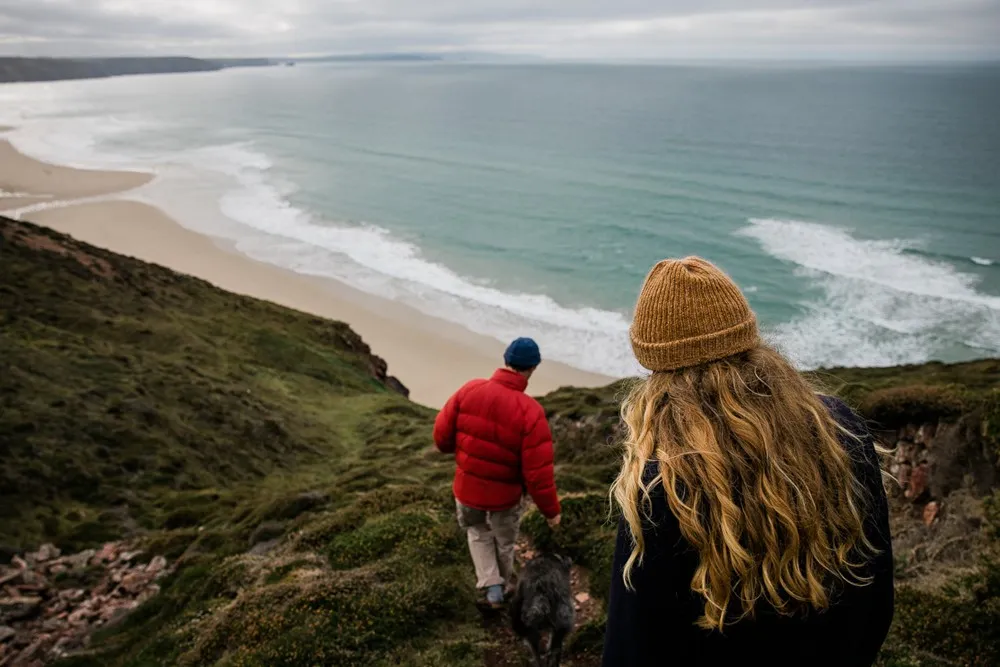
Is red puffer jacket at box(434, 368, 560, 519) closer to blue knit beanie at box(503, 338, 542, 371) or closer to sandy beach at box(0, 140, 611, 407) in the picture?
blue knit beanie at box(503, 338, 542, 371)

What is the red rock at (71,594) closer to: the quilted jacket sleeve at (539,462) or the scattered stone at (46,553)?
the scattered stone at (46,553)

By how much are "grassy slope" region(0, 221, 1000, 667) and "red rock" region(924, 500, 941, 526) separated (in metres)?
1.45

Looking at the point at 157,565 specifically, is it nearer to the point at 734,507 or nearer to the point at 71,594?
the point at 71,594

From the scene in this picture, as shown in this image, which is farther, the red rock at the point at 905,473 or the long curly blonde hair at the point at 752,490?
the red rock at the point at 905,473

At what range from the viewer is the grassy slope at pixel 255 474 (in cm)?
559

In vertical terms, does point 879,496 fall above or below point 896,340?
above

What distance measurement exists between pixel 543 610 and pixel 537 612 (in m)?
0.05

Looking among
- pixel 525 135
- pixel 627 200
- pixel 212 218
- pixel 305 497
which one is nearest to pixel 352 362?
pixel 305 497

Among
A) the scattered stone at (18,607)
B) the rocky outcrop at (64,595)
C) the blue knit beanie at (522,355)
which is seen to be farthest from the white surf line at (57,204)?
the blue knit beanie at (522,355)

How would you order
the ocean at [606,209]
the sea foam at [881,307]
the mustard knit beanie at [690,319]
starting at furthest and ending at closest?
the ocean at [606,209]
the sea foam at [881,307]
the mustard knit beanie at [690,319]

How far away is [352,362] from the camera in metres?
25.3

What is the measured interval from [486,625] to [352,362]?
20.4 meters

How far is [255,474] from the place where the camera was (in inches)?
559

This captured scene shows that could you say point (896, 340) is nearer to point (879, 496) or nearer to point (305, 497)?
point (305, 497)
